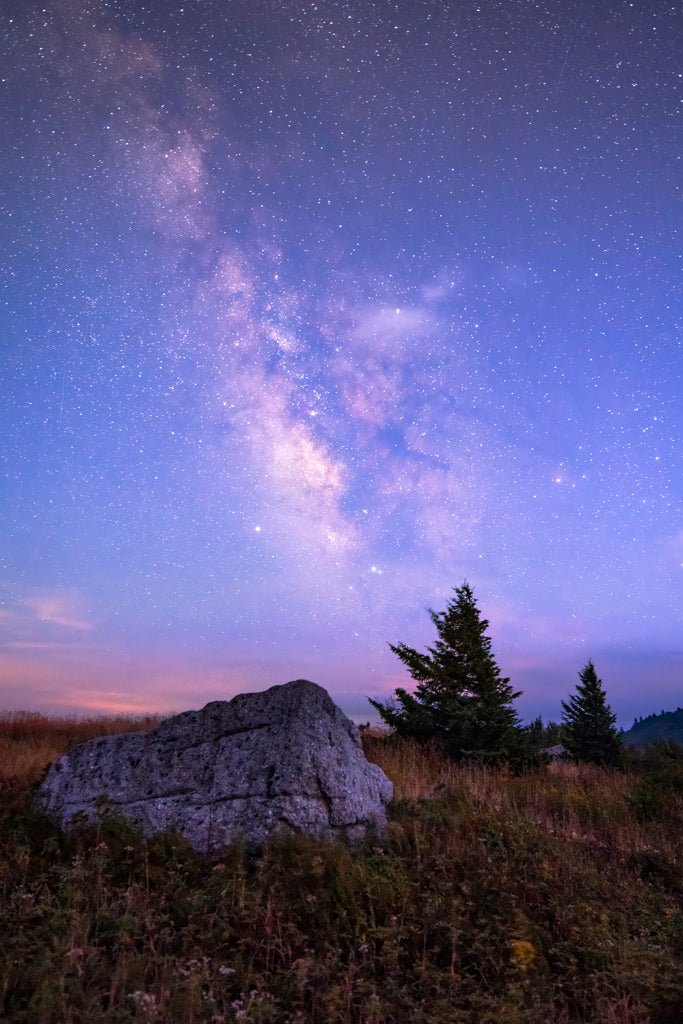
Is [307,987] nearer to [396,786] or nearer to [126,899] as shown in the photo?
[126,899]

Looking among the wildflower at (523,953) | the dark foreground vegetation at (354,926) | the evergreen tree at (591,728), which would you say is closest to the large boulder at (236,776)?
the dark foreground vegetation at (354,926)

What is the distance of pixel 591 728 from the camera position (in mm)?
29438

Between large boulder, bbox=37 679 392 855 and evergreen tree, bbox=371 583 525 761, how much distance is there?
7324 millimetres

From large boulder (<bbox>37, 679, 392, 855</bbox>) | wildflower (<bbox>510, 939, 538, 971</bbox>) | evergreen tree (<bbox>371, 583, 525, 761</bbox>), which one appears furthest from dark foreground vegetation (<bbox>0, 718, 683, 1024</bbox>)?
evergreen tree (<bbox>371, 583, 525, 761</bbox>)

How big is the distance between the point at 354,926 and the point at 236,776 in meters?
3.36

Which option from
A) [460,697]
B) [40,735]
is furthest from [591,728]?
[40,735]

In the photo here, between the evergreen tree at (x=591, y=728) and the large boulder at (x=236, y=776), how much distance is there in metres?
19.7

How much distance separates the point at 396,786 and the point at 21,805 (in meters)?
6.23

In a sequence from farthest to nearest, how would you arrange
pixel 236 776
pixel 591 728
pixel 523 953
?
pixel 591 728 → pixel 236 776 → pixel 523 953

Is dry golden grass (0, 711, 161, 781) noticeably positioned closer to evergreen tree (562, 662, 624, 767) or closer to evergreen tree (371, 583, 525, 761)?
evergreen tree (371, 583, 525, 761)

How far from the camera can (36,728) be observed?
20.4 meters

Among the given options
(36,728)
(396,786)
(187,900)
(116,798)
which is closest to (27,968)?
(187,900)

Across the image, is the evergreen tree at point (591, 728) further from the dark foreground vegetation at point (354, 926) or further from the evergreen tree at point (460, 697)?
the dark foreground vegetation at point (354, 926)

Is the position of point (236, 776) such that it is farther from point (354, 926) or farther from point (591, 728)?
point (591, 728)
